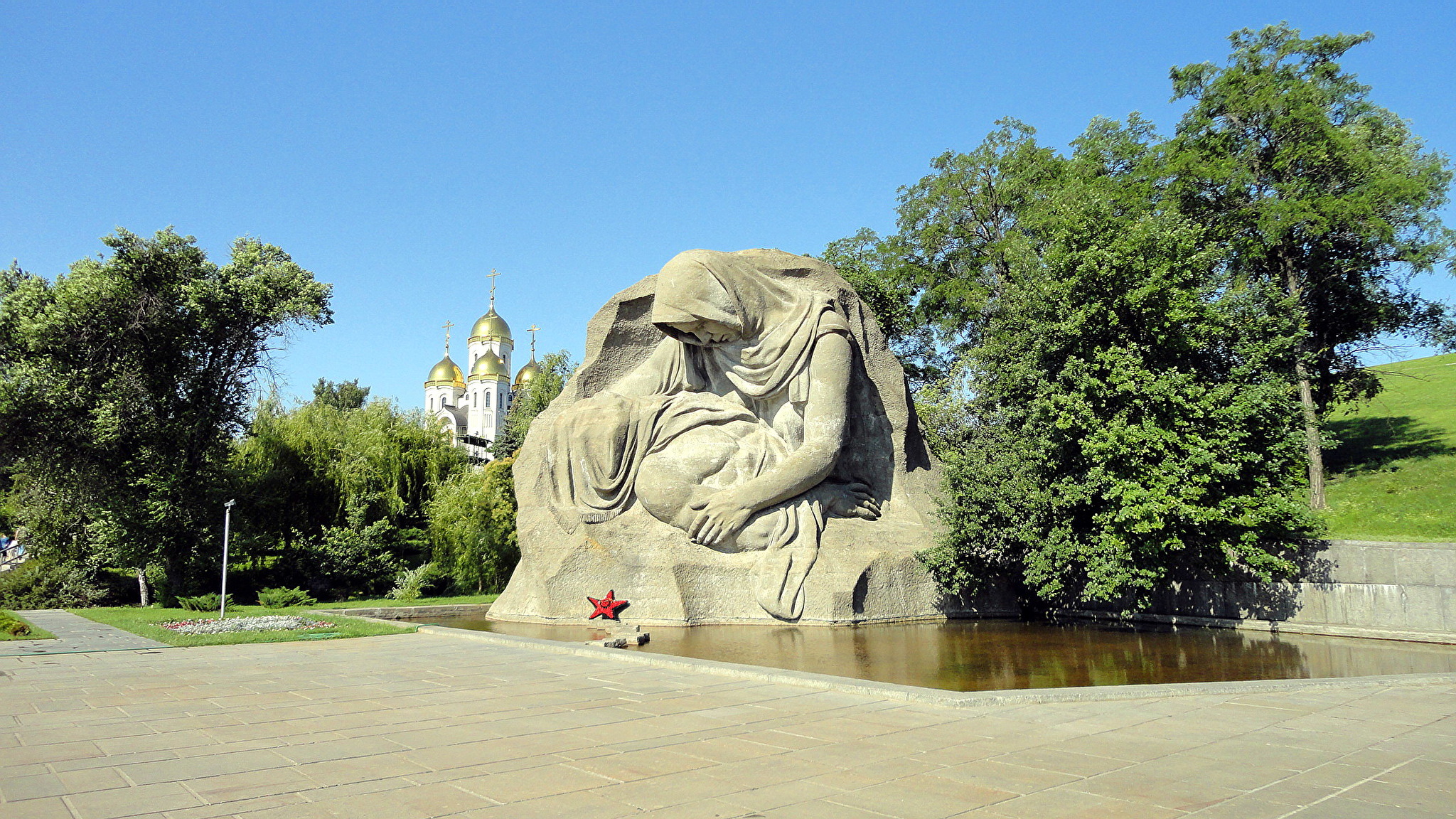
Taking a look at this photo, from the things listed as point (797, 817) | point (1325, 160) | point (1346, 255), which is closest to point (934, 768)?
point (797, 817)

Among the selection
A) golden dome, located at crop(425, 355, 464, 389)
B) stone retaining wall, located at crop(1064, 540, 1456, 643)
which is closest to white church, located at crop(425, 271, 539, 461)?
golden dome, located at crop(425, 355, 464, 389)

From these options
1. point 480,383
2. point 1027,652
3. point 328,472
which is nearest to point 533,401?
point 328,472

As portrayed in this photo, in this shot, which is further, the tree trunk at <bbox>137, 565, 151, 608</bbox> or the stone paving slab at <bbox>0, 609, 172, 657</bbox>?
the tree trunk at <bbox>137, 565, 151, 608</bbox>

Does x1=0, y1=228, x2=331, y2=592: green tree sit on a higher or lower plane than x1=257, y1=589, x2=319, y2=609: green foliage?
higher

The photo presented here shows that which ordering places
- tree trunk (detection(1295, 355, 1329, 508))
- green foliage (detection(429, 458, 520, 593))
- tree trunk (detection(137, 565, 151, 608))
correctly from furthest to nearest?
green foliage (detection(429, 458, 520, 593)), tree trunk (detection(137, 565, 151, 608)), tree trunk (detection(1295, 355, 1329, 508))

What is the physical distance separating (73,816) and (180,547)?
71.2ft

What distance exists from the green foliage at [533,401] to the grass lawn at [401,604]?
10756 millimetres

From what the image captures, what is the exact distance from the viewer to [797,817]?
4773 mm

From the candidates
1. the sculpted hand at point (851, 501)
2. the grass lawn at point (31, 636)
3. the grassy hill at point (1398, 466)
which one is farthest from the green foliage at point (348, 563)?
the grassy hill at point (1398, 466)

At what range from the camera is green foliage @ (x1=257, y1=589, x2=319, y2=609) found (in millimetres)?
20859

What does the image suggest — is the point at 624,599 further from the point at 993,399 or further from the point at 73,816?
the point at 73,816

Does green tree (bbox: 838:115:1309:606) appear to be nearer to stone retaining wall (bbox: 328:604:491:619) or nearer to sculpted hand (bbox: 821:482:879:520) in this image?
sculpted hand (bbox: 821:482:879:520)

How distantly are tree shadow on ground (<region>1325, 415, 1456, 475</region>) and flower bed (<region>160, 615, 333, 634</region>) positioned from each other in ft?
85.4

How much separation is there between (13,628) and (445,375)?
251 feet
